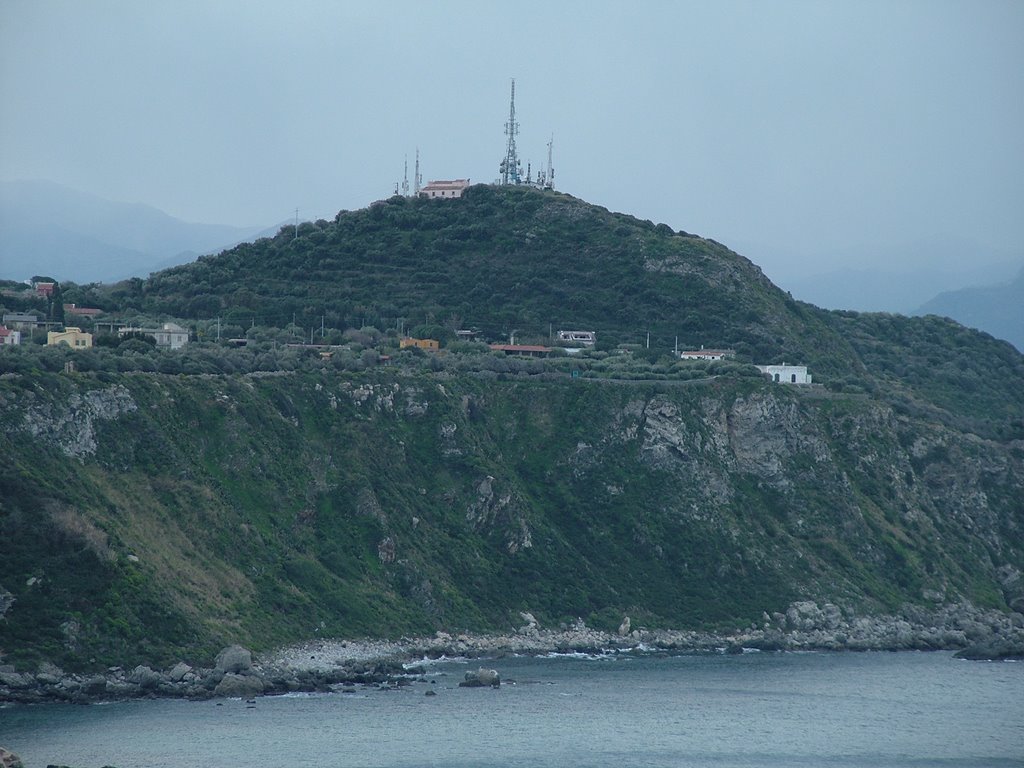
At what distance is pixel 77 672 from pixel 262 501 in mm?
17700

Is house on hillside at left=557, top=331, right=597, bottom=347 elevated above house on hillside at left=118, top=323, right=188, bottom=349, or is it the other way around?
house on hillside at left=557, top=331, right=597, bottom=347

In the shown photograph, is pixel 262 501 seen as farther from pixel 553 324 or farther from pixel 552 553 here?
pixel 553 324

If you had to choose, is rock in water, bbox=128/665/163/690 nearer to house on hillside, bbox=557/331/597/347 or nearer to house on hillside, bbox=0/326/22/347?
house on hillside, bbox=0/326/22/347

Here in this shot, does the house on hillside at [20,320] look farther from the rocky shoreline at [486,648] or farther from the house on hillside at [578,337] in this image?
the rocky shoreline at [486,648]

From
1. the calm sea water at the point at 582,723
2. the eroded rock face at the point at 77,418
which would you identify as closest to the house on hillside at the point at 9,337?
the eroded rock face at the point at 77,418

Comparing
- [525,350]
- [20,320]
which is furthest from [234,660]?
[525,350]

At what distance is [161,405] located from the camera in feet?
269

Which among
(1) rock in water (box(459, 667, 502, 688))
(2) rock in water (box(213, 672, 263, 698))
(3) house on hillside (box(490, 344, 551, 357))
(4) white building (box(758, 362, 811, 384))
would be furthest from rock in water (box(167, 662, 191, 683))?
(4) white building (box(758, 362, 811, 384))

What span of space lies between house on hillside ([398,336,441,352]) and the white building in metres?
20.9

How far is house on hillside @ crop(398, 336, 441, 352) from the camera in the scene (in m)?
110

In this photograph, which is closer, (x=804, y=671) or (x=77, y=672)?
(x=77, y=672)

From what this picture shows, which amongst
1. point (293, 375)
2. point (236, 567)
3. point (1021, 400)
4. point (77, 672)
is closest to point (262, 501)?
point (236, 567)

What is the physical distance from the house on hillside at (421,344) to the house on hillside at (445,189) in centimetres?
2759

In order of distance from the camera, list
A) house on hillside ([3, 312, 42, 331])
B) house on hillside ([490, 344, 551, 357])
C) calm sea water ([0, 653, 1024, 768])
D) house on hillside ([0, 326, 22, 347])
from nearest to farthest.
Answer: calm sea water ([0, 653, 1024, 768]) → house on hillside ([0, 326, 22, 347]) → house on hillside ([3, 312, 42, 331]) → house on hillside ([490, 344, 551, 357])
